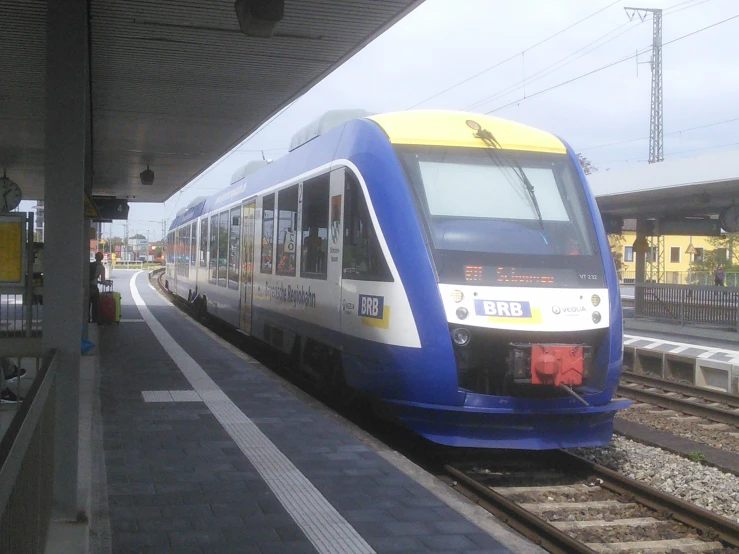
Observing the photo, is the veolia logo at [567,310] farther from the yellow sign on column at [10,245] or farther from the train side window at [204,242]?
the train side window at [204,242]

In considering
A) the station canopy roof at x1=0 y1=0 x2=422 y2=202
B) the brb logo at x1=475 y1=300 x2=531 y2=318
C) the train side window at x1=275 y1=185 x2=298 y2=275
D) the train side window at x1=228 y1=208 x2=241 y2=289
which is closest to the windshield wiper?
the brb logo at x1=475 y1=300 x2=531 y2=318

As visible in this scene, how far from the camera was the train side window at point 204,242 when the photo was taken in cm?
2027

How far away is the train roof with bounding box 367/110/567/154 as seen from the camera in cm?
828

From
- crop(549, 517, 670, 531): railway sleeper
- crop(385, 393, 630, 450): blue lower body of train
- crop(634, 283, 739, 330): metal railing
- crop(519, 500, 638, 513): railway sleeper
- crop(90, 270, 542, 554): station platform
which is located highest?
crop(634, 283, 739, 330): metal railing

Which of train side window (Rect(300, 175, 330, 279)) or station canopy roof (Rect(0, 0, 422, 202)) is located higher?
station canopy roof (Rect(0, 0, 422, 202))

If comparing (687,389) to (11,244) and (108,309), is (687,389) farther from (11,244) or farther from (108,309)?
(108,309)

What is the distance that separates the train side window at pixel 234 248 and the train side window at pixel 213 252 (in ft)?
6.44

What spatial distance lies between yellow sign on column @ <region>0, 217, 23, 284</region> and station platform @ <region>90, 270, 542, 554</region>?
1.56 metres

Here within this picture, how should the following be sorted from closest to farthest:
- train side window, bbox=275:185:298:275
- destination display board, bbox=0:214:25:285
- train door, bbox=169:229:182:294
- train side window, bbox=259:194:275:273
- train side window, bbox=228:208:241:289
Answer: destination display board, bbox=0:214:25:285 → train side window, bbox=275:185:298:275 → train side window, bbox=259:194:275:273 → train side window, bbox=228:208:241:289 → train door, bbox=169:229:182:294

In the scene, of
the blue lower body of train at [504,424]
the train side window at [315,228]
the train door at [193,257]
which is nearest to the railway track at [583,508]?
the blue lower body of train at [504,424]

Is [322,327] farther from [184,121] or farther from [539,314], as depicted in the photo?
[184,121]

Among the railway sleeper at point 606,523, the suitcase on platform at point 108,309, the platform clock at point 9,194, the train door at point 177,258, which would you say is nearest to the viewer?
the railway sleeper at point 606,523

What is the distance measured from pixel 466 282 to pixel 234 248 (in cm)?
910

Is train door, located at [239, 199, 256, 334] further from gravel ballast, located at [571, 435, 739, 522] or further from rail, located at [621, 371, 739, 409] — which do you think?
gravel ballast, located at [571, 435, 739, 522]
